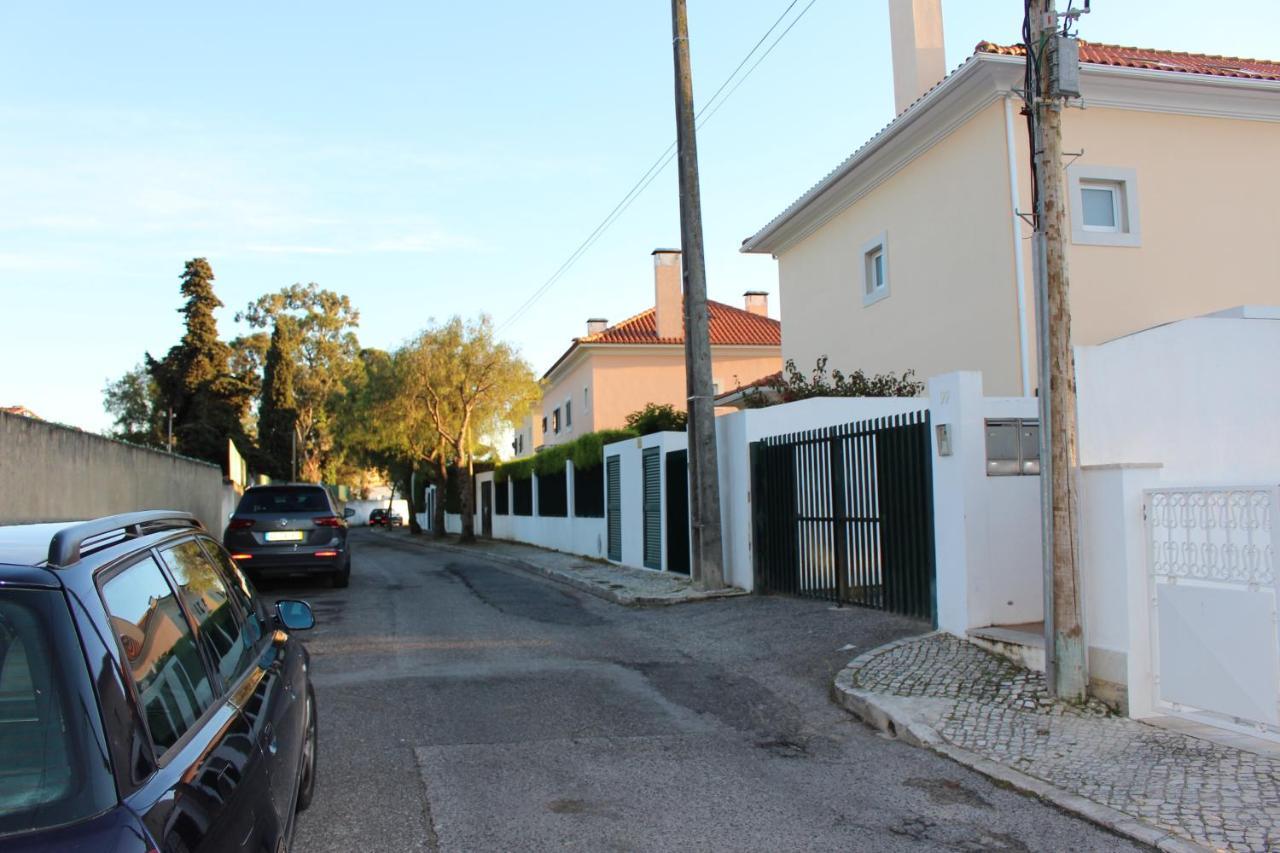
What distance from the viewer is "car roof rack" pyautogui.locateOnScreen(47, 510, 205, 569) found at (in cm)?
222

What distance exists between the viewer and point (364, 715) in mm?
6492

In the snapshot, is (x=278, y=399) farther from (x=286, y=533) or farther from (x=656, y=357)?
(x=286, y=533)

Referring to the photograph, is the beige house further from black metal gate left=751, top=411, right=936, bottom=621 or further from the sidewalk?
the sidewalk

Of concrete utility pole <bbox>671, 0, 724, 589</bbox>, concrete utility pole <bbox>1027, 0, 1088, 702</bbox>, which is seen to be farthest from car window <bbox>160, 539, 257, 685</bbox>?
concrete utility pole <bbox>671, 0, 724, 589</bbox>

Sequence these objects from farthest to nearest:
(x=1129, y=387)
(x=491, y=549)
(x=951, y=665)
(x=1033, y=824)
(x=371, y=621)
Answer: (x=491, y=549)
(x=371, y=621)
(x=1129, y=387)
(x=951, y=665)
(x=1033, y=824)

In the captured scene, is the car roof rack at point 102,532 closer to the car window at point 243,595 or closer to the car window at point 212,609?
the car window at point 212,609

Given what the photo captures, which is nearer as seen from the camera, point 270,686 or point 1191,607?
point 270,686

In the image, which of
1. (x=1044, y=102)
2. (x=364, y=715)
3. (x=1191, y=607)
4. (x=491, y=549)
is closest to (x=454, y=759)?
(x=364, y=715)

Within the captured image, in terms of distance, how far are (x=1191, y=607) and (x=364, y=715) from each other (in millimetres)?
5168

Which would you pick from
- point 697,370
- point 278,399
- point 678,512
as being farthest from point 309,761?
point 278,399

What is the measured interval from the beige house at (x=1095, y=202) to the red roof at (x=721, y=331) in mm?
17987

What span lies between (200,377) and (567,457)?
106 ft

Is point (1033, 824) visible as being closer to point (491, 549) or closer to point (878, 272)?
point (878, 272)

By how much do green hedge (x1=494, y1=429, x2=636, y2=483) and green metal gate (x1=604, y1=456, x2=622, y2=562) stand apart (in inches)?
36.4
